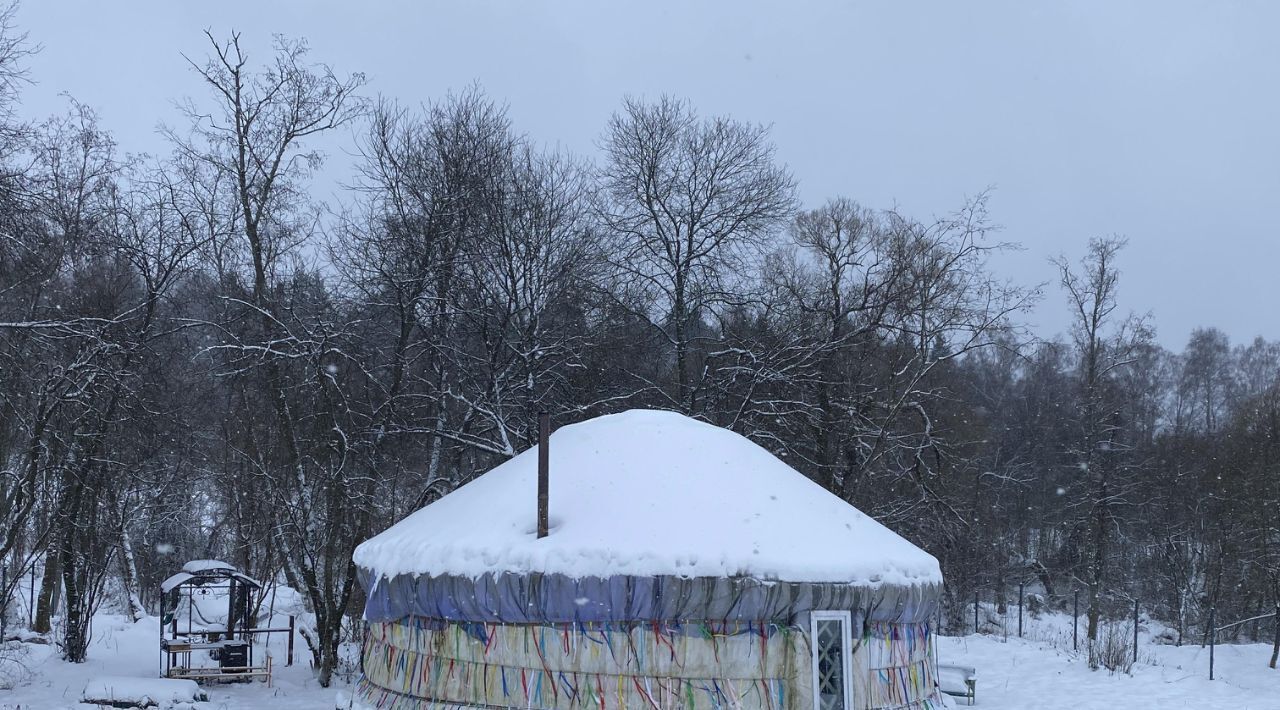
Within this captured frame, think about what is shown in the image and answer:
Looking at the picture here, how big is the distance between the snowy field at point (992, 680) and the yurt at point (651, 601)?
11.8ft

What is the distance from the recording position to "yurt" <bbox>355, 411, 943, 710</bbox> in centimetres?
754

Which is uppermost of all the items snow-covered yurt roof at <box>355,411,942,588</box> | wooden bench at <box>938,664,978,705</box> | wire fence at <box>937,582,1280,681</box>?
snow-covered yurt roof at <box>355,411,942,588</box>

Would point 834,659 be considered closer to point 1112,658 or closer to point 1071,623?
point 1112,658

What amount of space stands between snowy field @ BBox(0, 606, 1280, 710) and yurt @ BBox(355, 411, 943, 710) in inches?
141

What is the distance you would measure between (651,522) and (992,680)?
8245 mm

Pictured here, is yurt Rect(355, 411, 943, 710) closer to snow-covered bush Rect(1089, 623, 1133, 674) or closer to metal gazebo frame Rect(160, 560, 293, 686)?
metal gazebo frame Rect(160, 560, 293, 686)

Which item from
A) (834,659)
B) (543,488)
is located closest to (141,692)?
(543,488)

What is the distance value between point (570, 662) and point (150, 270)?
9.13m

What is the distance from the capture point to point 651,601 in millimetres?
7523

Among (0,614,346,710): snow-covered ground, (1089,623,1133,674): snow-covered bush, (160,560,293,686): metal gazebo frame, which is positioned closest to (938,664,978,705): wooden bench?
(1089,623,1133,674): snow-covered bush

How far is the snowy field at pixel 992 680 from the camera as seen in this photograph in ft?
37.5

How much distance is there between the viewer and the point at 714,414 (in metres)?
15.2

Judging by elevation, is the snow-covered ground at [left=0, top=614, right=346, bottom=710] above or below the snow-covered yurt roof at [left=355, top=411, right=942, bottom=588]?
below

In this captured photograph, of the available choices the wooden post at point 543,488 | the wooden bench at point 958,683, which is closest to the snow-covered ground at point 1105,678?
the wooden bench at point 958,683
